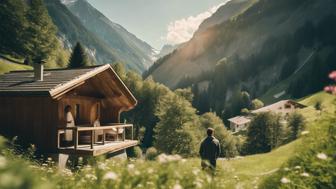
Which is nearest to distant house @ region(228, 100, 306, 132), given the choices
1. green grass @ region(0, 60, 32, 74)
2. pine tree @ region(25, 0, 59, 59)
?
pine tree @ region(25, 0, 59, 59)

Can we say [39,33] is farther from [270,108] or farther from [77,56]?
[270,108]

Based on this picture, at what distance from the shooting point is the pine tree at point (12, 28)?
66.4 meters

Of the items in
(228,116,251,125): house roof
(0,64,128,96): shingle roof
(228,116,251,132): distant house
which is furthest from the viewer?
(228,116,251,125): house roof

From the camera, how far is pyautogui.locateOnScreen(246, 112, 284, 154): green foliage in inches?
3287

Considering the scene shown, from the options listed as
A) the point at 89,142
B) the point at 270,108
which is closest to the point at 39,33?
the point at 89,142

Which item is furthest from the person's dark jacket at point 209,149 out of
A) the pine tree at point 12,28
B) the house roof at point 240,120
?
the house roof at point 240,120

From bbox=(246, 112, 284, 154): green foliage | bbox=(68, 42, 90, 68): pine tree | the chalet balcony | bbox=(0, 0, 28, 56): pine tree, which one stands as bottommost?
bbox=(246, 112, 284, 154): green foliage

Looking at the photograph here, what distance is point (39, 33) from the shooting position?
70.7m

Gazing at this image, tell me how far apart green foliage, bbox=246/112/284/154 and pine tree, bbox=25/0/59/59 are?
48.3 meters

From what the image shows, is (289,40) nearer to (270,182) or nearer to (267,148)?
(267,148)

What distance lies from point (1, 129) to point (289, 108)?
115388 mm

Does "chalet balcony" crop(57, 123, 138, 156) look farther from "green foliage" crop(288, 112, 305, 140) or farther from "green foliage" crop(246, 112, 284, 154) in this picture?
"green foliage" crop(288, 112, 305, 140)

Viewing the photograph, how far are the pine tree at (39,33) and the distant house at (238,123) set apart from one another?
75.1 meters

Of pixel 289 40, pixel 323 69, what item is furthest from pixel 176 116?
pixel 289 40
